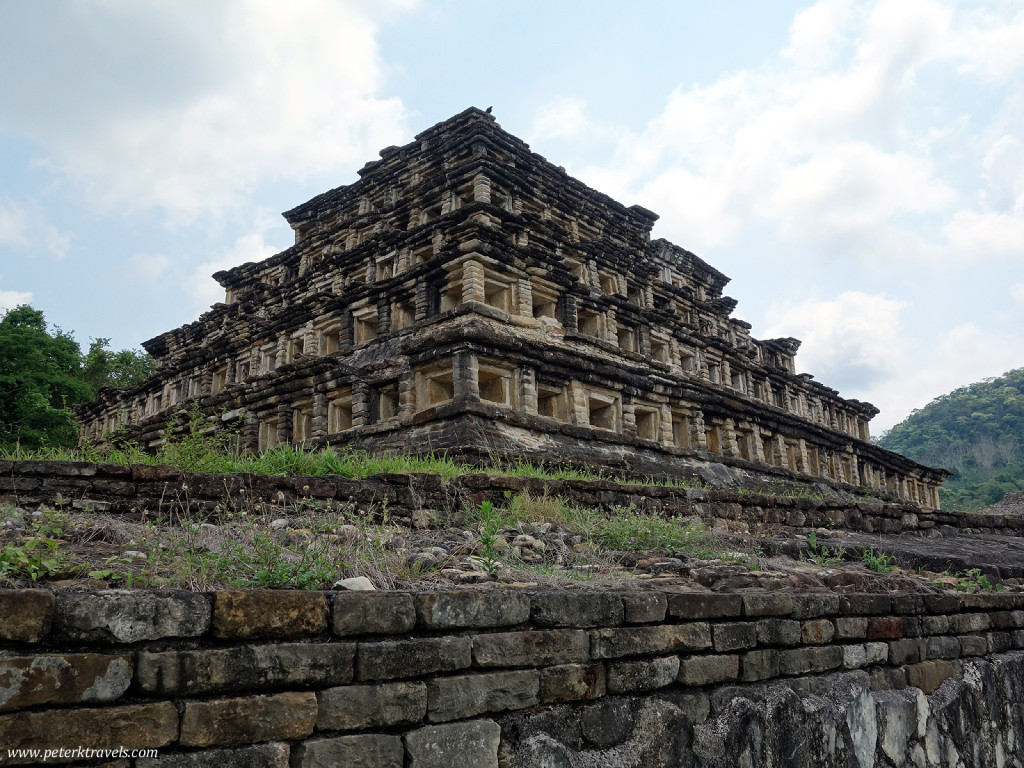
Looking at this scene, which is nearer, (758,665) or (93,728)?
(93,728)

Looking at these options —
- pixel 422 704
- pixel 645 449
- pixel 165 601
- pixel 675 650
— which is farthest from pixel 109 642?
pixel 645 449

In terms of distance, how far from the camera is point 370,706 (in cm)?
304

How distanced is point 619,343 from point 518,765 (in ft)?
63.0

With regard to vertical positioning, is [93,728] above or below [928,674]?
above

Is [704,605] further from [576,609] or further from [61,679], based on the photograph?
[61,679]

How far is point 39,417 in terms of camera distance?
2116cm

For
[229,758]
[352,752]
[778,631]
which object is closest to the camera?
[229,758]

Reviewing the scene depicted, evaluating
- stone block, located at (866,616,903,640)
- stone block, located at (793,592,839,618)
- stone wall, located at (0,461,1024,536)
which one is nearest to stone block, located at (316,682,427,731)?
stone block, located at (793,592,839,618)

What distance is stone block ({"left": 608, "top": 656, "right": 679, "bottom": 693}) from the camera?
3.81m

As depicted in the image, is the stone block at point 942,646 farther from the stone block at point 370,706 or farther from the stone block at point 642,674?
the stone block at point 370,706

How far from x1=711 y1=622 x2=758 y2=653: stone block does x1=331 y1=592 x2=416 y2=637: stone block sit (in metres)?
2.03

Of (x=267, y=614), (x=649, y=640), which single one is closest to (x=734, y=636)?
(x=649, y=640)

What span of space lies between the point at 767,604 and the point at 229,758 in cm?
333

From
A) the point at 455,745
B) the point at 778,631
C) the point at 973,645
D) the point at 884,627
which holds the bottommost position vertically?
the point at 973,645
